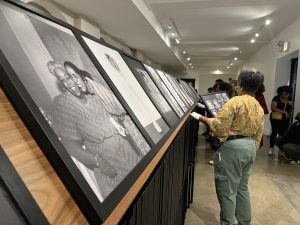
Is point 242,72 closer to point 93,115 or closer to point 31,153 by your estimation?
point 93,115

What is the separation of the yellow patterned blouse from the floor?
3.52 ft

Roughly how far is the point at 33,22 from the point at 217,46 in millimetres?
11411

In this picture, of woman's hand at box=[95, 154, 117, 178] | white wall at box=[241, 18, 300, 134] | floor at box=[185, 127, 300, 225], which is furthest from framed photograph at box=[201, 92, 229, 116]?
white wall at box=[241, 18, 300, 134]

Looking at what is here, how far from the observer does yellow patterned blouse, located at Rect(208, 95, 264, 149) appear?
6.71ft

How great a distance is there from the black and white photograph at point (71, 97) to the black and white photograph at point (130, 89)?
149mm

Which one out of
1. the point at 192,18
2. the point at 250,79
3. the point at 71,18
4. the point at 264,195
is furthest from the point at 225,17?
the point at 250,79

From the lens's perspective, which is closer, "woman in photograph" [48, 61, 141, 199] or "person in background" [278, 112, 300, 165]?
"woman in photograph" [48, 61, 141, 199]

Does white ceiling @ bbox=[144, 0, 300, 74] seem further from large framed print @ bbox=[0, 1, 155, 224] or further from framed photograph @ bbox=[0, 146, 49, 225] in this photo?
framed photograph @ bbox=[0, 146, 49, 225]

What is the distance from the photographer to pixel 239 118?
2.08m

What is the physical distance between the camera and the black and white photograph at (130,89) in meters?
0.93

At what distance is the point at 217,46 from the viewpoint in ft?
37.1

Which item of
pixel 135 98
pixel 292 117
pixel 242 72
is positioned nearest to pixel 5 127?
pixel 135 98

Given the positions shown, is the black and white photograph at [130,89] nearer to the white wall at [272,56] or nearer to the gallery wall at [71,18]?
the gallery wall at [71,18]

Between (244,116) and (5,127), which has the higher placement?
(5,127)
